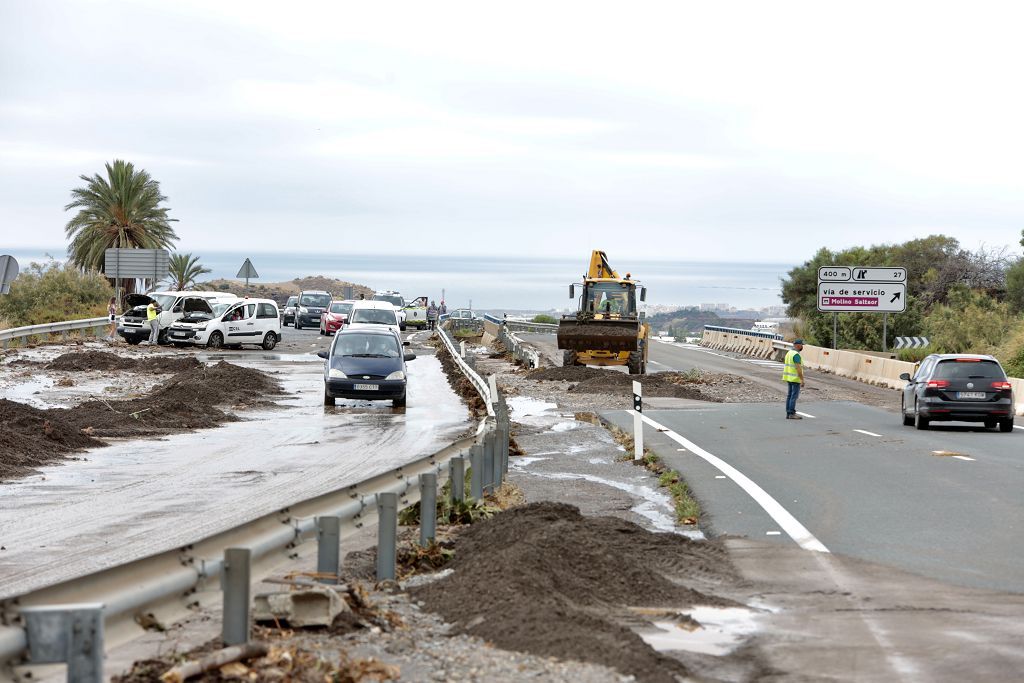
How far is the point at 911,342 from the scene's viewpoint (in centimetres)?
5909

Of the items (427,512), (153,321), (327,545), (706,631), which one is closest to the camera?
(327,545)

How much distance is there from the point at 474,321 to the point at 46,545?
63.7 meters

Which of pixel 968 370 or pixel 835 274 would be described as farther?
pixel 835 274

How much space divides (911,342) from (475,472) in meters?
49.2

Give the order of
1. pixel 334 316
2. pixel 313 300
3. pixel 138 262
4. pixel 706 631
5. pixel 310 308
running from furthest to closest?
pixel 313 300 → pixel 310 308 → pixel 138 262 → pixel 334 316 → pixel 706 631

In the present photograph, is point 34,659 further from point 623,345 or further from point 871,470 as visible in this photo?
point 623,345

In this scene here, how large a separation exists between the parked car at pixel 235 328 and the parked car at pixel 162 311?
0.76 meters

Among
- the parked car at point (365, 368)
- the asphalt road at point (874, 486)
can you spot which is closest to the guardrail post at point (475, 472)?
the asphalt road at point (874, 486)

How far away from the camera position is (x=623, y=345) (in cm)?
4150

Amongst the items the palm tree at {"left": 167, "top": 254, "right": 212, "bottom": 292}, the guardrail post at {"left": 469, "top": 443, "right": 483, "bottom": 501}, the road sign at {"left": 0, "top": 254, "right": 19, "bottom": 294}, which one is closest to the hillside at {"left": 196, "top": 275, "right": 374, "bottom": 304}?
the palm tree at {"left": 167, "top": 254, "right": 212, "bottom": 292}

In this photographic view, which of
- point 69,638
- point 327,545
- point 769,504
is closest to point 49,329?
point 769,504

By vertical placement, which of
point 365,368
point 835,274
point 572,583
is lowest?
point 365,368

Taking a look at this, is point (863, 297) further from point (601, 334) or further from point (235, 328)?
point (235, 328)

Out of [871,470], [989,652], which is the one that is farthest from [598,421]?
[989,652]
